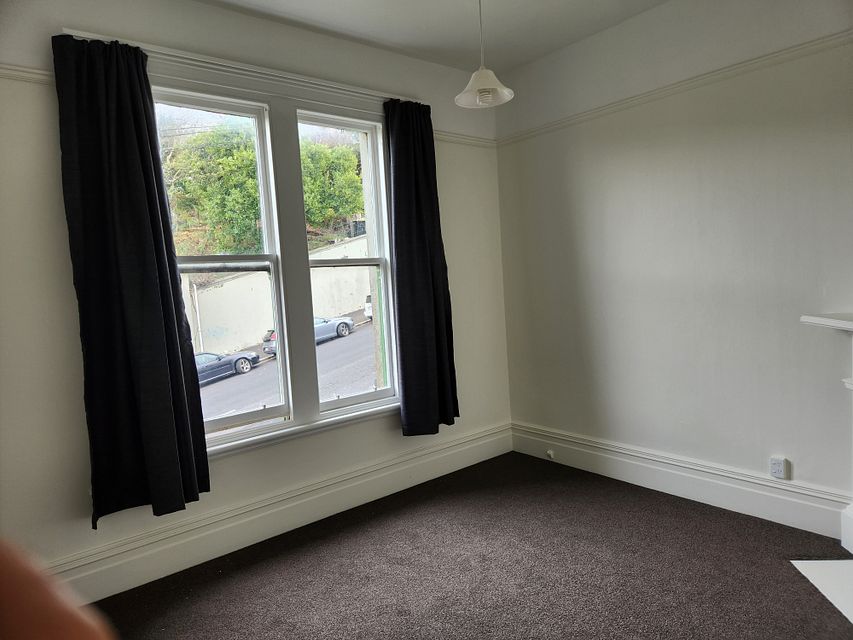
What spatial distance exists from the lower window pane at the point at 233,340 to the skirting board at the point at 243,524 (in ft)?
1.80

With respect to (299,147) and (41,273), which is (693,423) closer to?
(299,147)

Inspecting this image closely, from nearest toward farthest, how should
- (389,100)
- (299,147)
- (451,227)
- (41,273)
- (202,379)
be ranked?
(41,273)
(202,379)
(299,147)
(389,100)
(451,227)

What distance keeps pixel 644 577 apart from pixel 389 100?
2.94m

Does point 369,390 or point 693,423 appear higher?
point 369,390

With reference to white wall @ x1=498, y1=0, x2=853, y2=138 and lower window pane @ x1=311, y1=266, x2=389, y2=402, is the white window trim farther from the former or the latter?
white wall @ x1=498, y1=0, x2=853, y2=138

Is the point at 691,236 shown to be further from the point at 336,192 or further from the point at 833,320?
the point at 336,192

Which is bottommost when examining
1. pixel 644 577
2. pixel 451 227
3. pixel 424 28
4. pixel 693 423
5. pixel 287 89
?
pixel 644 577

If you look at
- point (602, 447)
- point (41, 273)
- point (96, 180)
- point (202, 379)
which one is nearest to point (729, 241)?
point (602, 447)

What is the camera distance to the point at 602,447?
142 inches

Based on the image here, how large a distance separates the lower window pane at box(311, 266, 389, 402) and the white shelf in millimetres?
2278

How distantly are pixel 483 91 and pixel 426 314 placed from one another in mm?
1446

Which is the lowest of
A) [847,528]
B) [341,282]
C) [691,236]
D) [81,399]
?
[847,528]

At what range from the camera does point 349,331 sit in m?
3.41

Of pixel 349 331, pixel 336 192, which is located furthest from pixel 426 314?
pixel 336 192
